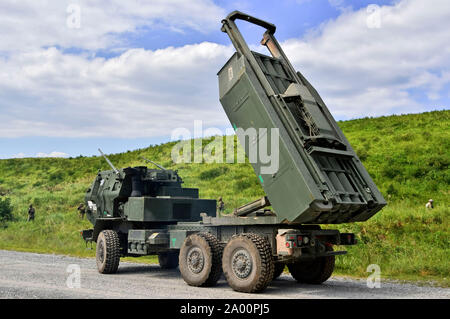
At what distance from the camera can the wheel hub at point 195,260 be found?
9359 millimetres

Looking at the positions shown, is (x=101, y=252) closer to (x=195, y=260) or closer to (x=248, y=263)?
(x=195, y=260)

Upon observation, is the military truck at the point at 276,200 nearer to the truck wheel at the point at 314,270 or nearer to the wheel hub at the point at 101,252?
the truck wheel at the point at 314,270

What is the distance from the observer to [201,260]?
9.36 meters

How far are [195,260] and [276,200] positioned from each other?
7.40 feet

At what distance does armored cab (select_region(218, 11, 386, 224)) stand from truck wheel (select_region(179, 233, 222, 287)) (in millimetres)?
1621

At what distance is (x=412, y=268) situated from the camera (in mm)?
11273

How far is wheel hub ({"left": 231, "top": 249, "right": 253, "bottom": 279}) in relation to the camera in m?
8.49

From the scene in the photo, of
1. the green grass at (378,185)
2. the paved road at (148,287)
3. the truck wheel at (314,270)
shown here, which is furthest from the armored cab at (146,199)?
the green grass at (378,185)

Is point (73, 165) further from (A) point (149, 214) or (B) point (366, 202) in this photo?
(B) point (366, 202)

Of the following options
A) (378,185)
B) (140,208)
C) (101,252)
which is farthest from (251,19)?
(378,185)

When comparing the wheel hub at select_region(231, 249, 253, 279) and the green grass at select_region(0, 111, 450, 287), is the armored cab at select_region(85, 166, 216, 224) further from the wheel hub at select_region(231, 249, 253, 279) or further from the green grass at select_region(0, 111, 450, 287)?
the green grass at select_region(0, 111, 450, 287)

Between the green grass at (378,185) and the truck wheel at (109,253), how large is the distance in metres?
3.94
